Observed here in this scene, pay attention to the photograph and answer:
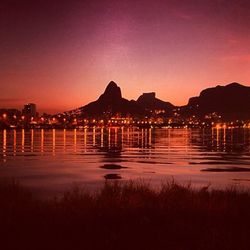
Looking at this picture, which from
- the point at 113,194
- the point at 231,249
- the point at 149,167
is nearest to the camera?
the point at 231,249

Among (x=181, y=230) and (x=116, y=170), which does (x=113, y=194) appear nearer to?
(x=181, y=230)

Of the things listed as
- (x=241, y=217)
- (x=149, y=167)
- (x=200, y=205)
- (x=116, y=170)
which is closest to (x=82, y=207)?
(x=200, y=205)

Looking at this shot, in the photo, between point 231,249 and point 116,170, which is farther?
point 116,170

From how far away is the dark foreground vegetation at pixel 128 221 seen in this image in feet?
34.2

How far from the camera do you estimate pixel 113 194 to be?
15062mm

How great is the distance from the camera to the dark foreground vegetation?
10414mm

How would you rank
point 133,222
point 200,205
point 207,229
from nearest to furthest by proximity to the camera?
point 207,229, point 133,222, point 200,205

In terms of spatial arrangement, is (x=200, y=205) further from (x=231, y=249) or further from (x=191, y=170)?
(x=191, y=170)

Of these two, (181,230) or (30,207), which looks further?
(30,207)

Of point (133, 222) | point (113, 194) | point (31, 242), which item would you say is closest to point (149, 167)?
point (113, 194)

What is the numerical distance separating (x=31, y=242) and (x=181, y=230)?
13.1 ft

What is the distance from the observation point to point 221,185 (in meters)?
25.3

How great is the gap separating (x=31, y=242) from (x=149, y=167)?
1035 inches

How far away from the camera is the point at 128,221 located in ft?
41.1
